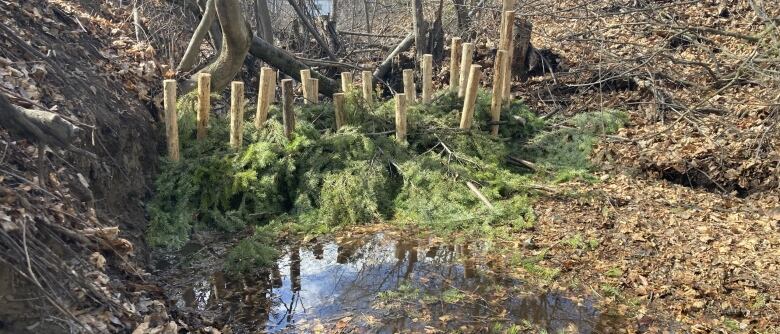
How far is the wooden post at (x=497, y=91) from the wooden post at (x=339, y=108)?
201cm

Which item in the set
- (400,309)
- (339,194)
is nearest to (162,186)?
(339,194)

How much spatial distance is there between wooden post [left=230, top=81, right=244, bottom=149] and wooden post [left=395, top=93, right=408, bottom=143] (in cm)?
180

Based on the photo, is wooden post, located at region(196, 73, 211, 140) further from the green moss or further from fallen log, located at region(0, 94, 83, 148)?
fallen log, located at region(0, 94, 83, 148)

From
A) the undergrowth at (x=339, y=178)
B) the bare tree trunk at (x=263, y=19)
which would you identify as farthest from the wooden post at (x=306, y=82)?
the bare tree trunk at (x=263, y=19)

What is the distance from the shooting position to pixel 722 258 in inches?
228

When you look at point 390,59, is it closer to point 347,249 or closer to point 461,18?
point 461,18

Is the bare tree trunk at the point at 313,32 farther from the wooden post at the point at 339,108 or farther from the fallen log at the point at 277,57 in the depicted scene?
the wooden post at the point at 339,108

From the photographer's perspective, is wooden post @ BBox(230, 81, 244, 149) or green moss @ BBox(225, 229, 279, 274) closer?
green moss @ BBox(225, 229, 279, 274)

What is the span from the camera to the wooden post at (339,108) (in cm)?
768

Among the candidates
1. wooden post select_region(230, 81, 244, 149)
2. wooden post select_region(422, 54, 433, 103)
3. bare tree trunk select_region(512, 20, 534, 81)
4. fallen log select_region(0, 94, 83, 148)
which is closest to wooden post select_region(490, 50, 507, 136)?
wooden post select_region(422, 54, 433, 103)

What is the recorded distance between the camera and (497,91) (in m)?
8.36

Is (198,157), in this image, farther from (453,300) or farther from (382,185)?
(453,300)

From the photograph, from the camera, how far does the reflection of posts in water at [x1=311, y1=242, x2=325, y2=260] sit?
252 inches

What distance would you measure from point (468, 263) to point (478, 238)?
0.54 metres
